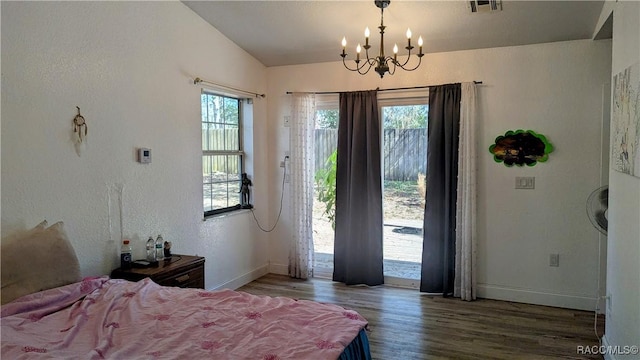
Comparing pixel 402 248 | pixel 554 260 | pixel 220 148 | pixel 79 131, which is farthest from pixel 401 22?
pixel 79 131

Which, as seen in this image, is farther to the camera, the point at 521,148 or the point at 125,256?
the point at 521,148

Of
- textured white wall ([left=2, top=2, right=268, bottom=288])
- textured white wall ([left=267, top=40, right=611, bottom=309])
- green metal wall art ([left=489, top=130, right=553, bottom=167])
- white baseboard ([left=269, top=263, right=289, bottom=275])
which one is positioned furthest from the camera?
white baseboard ([left=269, top=263, right=289, bottom=275])

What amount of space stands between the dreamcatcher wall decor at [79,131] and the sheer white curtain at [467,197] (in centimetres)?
321

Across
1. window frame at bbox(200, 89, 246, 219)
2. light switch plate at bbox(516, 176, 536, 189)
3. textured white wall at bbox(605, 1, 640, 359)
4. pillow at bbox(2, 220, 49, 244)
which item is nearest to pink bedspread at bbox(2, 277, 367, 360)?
pillow at bbox(2, 220, 49, 244)

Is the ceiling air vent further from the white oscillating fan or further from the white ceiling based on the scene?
the white oscillating fan

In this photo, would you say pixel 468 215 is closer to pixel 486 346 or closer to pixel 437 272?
pixel 437 272

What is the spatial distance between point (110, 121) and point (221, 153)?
147cm

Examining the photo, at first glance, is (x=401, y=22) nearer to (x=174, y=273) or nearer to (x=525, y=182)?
(x=525, y=182)

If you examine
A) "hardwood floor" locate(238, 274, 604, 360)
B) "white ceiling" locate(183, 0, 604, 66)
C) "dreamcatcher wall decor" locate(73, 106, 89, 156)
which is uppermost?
"white ceiling" locate(183, 0, 604, 66)

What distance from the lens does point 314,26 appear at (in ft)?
13.2

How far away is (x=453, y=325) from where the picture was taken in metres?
3.59

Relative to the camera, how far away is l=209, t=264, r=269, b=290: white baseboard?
444 cm

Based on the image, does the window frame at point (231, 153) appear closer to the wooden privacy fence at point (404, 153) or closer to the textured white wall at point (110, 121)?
the textured white wall at point (110, 121)

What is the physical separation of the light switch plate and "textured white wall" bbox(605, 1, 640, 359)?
1.16 metres
